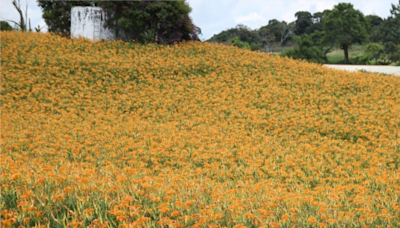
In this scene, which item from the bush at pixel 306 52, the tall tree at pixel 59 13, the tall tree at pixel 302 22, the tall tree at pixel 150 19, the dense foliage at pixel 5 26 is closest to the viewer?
the tall tree at pixel 150 19

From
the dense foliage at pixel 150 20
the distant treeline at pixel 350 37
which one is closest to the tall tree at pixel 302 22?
the distant treeline at pixel 350 37

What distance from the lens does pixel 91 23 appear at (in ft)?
58.1

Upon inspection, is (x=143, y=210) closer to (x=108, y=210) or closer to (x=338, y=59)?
(x=108, y=210)

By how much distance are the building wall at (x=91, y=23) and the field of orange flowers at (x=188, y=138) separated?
0.90 meters

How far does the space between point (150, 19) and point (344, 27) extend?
86.4ft

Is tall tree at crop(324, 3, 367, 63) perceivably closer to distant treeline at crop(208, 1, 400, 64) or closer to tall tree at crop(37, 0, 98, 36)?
distant treeline at crop(208, 1, 400, 64)

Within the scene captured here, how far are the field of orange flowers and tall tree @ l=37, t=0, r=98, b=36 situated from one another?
242 centimetres

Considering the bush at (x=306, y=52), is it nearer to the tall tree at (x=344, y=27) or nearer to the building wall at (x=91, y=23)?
the tall tree at (x=344, y=27)

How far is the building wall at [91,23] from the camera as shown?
17.5 meters

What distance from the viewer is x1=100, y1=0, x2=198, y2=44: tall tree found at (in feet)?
53.4

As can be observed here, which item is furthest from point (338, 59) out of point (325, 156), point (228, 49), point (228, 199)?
point (228, 199)

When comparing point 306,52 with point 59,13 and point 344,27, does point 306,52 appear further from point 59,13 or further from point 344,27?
point 59,13

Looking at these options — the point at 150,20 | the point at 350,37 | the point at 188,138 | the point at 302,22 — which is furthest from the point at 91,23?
the point at 302,22

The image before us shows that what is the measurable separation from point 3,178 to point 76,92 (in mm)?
Result: 8312
